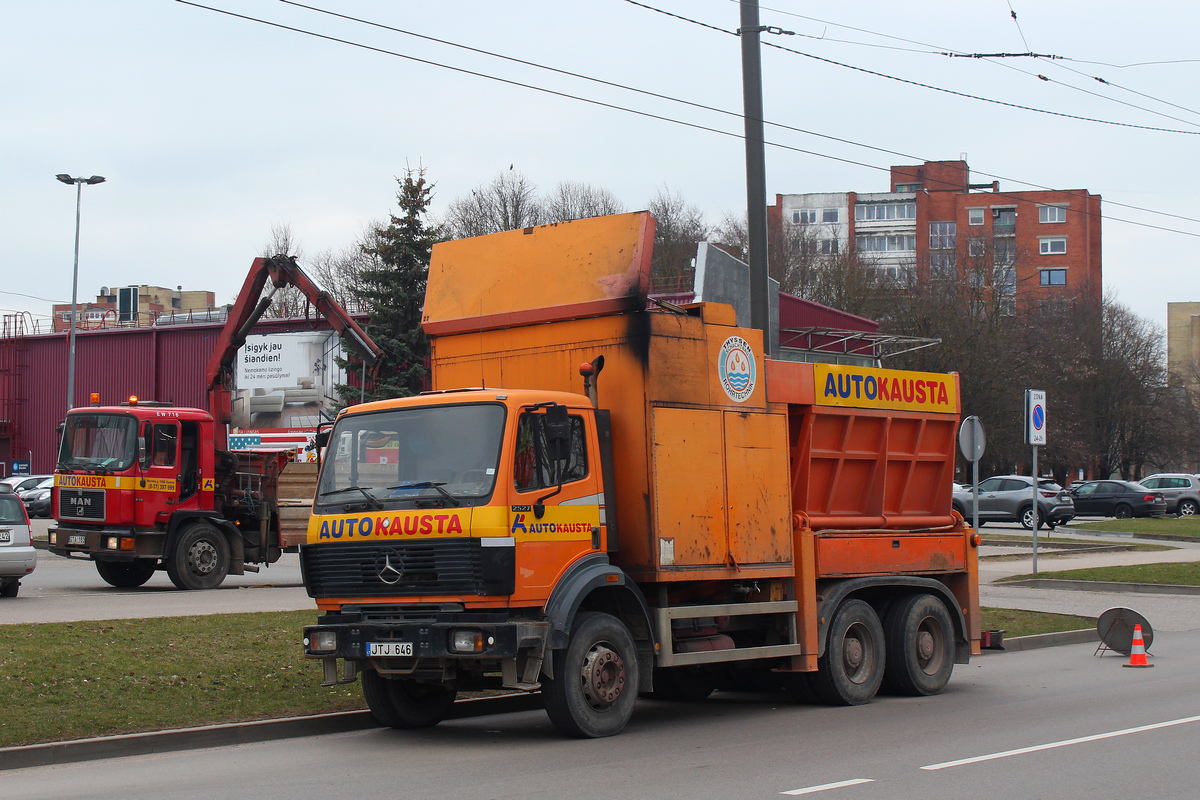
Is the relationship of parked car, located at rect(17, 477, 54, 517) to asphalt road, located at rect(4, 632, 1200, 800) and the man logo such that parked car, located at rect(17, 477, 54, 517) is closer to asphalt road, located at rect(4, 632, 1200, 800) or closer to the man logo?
asphalt road, located at rect(4, 632, 1200, 800)

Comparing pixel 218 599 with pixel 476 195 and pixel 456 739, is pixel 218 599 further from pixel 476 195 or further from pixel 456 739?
pixel 476 195

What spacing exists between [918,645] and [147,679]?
6900 mm

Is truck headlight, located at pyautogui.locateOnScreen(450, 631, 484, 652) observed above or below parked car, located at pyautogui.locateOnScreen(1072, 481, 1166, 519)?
above

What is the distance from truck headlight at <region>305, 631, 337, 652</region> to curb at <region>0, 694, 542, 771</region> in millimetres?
783

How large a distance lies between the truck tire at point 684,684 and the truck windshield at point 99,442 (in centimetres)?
1133

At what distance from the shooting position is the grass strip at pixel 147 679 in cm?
902

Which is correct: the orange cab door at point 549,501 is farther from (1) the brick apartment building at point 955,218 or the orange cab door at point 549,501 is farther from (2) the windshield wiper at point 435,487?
(1) the brick apartment building at point 955,218

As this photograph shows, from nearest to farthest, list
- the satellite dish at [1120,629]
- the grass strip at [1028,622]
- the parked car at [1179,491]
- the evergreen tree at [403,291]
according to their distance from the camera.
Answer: the satellite dish at [1120,629] < the grass strip at [1028,622] < the evergreen tree at [403,291] < the parked car at [1179,491]

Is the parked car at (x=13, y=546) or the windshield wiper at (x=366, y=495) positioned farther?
the parked car at (x=13, y=546)

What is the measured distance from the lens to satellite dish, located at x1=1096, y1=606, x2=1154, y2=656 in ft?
45.0

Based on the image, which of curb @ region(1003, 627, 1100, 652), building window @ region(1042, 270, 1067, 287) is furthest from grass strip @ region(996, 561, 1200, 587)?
building window @ region(1042, 270, 1067, 287)

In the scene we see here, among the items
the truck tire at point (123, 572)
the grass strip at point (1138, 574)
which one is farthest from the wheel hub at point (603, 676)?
the grass strip at point (1138, 574)

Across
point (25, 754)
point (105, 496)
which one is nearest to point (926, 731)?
point (25, 754)

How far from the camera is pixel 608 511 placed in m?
9.31
